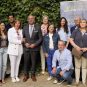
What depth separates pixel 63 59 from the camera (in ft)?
29.9

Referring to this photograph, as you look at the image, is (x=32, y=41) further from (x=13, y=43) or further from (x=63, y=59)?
(x=63, y=59)

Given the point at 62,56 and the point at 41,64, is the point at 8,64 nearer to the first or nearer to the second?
the point at 41,64

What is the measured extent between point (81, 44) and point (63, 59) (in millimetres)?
687

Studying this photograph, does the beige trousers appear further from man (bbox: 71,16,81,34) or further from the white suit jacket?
the white suit jacket

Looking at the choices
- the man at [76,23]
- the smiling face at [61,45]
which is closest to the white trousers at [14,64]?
the smiling face at [61,45]

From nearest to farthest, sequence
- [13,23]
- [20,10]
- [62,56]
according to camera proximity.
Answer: [62,56]
[13,23]
[20,10]

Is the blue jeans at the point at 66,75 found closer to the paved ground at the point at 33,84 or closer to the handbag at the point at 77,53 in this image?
the paved ground at the point at 33,84

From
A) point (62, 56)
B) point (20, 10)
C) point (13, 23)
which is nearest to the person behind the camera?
point (62, 56)

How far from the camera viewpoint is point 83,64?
30.0 feet

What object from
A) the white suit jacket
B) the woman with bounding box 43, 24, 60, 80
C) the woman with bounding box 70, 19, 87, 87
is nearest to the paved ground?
the woman with bounding box 43, 24, 60, 80

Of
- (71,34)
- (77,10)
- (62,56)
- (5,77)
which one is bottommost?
(5,77)

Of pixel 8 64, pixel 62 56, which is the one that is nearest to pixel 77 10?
pixel 62 56

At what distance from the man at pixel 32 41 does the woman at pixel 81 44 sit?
1.12m

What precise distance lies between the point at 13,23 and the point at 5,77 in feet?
5.80
